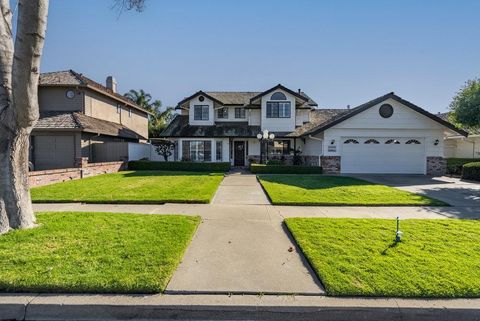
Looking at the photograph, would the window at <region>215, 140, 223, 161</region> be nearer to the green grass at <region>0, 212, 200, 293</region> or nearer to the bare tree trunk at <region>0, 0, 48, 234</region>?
the green grass at <region>0, 212, 200, 293</region>

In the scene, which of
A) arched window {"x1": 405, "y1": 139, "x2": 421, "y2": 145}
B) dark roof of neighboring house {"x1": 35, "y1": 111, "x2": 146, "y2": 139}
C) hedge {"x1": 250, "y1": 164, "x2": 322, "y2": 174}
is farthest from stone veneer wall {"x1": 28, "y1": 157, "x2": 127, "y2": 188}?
arched window {"x1": 405, "y1": 139, "x2": 421, "y2": 145}

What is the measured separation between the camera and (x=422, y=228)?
614cm

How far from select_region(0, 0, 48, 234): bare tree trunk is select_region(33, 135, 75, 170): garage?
1400cm

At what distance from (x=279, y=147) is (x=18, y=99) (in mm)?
20185

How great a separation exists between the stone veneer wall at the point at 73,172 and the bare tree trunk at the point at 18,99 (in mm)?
4952

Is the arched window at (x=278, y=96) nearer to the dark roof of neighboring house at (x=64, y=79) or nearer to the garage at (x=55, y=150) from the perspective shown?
the dark roof of neighboring house at (x=64, y=79)

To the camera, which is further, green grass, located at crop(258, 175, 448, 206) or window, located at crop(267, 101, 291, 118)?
window, located at crop(267, 101, 291, 118)

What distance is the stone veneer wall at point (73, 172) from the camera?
11.8 meters

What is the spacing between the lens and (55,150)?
17.9 metres

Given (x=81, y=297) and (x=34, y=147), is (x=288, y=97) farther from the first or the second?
(x=81, y=297)

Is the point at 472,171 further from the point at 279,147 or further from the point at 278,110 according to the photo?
the point at 278,110

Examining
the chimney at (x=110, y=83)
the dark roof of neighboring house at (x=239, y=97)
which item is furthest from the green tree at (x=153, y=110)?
the dark roof of neighboring house at (x=239, y=97)

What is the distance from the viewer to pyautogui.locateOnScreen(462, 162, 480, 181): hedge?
15.6 metres

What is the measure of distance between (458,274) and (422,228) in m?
2.50
